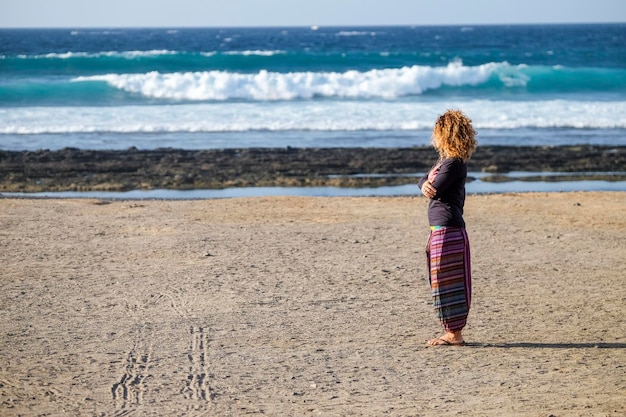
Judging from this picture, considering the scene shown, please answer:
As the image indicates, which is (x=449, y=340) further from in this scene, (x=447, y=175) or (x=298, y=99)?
(x=298, y=99)

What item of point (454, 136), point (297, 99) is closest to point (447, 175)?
point (454, 136)

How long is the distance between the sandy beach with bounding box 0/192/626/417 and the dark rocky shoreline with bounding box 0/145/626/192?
9.17 feet

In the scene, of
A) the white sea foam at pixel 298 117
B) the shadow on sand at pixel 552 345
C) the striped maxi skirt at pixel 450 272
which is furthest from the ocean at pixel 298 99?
the striped maxi skirt at pixel 450 272

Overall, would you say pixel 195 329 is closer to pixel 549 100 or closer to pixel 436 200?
pixel 436 200

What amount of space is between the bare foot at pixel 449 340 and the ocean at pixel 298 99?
12.9 meters

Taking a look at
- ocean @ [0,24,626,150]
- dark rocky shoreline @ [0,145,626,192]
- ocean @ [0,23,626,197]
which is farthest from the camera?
ocean @ [0,24,626,150]

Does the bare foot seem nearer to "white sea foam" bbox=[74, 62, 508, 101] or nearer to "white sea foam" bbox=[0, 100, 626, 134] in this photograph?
"white sea foam" bbox=[0, 100, 626, 134]

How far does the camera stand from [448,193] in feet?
20.3

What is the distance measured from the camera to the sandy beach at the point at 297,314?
554cm

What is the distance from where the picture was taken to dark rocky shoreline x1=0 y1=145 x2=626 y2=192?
14.8 meters

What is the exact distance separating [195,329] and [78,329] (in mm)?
849

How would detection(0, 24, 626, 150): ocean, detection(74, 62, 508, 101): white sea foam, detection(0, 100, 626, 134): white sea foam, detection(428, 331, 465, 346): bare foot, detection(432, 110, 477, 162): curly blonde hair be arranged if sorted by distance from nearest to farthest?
detection(432, 110, 477, 162): curly blonde hair, detection(428, 331, 465, 346): bare foot, detection(0, 24, 626, 150): ocean, detection(0, 100, 626, 134): white sea foam, detection(74, 62, 508, 101): white sea foam

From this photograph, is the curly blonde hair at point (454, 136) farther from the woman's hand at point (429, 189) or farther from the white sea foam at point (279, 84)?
the white sea foam at point (279, 84)

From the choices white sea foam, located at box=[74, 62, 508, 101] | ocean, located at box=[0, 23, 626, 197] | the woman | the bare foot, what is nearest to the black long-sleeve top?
the woman
